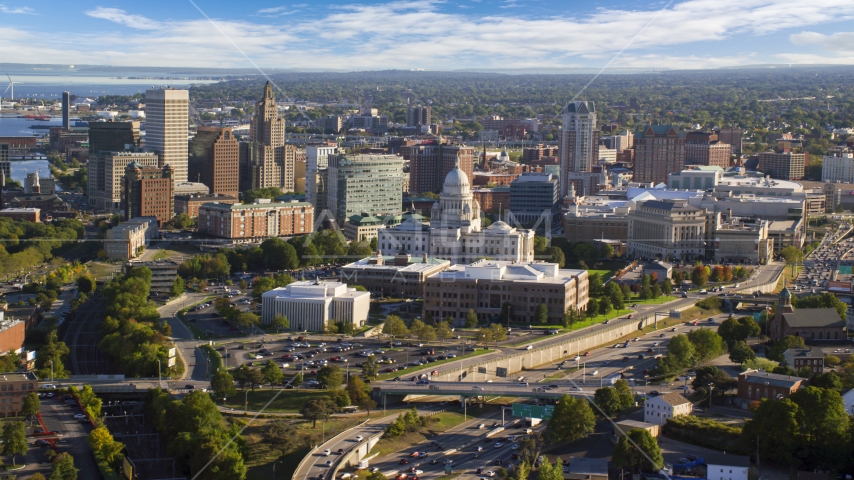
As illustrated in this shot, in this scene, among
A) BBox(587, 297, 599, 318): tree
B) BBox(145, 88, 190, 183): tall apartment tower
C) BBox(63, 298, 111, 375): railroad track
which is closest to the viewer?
BBox(63, 298, 111, 375): railroad track

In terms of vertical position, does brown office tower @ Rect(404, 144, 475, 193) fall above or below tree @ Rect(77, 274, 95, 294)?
above

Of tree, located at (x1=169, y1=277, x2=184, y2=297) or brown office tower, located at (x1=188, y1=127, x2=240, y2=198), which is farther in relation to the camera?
brown office tower, located at (x1=188, y1=127, x2=240, y2=198)

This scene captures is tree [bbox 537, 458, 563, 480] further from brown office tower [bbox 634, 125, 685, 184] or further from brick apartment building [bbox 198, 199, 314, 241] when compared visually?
brown office tower [bbox 634, 125, 685, 184]

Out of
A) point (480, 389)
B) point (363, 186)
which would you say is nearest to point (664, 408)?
point (480, 389)

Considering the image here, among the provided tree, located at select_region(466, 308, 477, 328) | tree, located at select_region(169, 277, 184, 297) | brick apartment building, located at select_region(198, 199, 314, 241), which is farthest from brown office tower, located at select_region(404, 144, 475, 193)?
tree, located at select_region(466, 308, 477, 328)

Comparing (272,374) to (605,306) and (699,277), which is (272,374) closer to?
(605,306)
